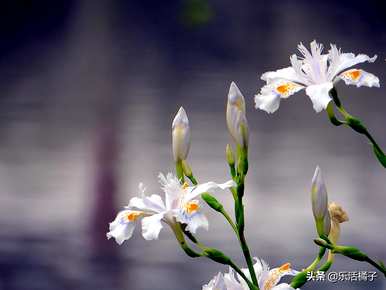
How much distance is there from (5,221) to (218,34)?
3.96 ft

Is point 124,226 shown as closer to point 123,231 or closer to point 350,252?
point 123,231

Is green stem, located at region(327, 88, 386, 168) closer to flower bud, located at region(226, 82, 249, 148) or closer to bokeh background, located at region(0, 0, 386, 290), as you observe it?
flower bud, located at region(226, 82, 249, 148)

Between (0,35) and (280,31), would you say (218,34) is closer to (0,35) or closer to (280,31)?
(280,31)

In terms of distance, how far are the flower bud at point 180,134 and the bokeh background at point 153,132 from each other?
1301 millimetres

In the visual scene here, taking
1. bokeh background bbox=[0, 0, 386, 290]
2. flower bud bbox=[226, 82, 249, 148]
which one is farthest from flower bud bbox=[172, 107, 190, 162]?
bokeh background bbox=[0, 0, 386, 290]

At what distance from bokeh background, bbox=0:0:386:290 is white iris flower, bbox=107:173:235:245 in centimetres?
136

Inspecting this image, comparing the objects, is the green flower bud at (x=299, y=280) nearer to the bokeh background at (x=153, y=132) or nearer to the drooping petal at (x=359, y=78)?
the drooping petal at (x=359, y=78)

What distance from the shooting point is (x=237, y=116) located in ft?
1.91

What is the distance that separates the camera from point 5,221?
7.37 feet

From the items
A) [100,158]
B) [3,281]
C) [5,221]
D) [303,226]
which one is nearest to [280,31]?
[100,158]

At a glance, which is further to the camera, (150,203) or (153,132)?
(153,132)

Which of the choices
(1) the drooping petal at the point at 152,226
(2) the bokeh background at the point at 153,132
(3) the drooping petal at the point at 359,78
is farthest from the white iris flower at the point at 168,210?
(2) the bokeh background at the point at 153,132

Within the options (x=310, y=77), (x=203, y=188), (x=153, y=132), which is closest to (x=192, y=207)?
(x=203, y=188)

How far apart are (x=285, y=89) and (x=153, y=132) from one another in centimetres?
212
